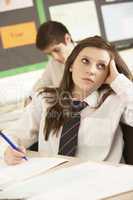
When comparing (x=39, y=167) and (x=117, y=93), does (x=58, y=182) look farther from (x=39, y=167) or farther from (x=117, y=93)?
(x=117, y=93)

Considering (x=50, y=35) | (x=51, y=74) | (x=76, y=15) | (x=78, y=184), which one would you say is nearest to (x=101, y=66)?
(x=78, y=184)

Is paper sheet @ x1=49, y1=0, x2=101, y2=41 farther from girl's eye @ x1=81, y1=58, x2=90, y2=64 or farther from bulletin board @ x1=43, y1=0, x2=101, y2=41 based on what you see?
girl's eye @ x1=81, y1=58, x2=90, y2=64

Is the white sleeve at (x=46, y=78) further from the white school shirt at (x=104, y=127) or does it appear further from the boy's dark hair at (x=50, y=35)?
the white school shirt at (x=104, y=127)

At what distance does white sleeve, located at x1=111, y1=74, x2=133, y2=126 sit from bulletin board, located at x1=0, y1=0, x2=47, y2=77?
160 cm

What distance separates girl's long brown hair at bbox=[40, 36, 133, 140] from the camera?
1712 mm

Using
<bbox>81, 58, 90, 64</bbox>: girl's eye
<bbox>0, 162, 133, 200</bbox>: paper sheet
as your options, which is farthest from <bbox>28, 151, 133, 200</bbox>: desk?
<bbox>81, 58, 90, 64</bbox>: girl's eye

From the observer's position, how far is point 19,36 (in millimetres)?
3254

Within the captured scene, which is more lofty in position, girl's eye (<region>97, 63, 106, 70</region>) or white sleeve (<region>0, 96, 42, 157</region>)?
girl's eye (<region>97, 63, 106, 70</region>)

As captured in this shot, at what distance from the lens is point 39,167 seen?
4.53 feet

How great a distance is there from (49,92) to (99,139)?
0.30 m

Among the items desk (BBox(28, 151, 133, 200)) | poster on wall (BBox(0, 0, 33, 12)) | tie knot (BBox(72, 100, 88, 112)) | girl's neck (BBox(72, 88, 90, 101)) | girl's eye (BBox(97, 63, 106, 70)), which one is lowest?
desk (BBox(28, 151, 133, 200))

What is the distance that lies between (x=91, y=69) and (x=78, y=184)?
2.03 ft

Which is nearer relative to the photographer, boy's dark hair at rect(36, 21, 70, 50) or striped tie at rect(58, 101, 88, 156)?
striped tie at rect(58, 101, 88, 156)

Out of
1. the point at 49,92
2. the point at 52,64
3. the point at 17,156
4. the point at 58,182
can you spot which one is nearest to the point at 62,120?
the point at 49,92
